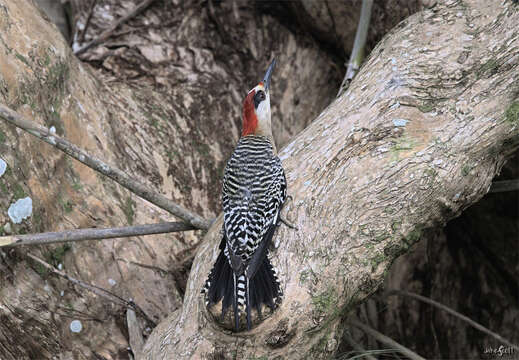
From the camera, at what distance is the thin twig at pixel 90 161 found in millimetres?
2424

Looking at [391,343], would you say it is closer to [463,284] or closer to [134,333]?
[134,333]

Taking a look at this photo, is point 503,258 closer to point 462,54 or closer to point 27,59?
point 462,54

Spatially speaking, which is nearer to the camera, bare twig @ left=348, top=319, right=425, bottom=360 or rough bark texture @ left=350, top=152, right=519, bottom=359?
bare twig @ left=348, top=319, right=425, bottom=360

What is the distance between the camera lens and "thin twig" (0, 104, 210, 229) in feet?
7.95

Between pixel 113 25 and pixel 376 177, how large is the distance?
274cm

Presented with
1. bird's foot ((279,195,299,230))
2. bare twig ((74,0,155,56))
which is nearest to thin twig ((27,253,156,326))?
bird's foot ((279,195,299,230))

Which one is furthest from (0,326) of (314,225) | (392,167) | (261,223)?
(392,167)

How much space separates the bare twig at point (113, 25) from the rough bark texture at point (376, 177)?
215 centimetres

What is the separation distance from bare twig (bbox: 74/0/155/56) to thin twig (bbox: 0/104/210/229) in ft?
6.36

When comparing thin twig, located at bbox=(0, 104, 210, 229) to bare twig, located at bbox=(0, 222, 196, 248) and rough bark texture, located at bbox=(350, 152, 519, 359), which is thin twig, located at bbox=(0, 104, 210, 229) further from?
rough bark texture, located at bbox=(350, 152, 519, 359)

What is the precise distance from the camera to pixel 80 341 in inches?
113

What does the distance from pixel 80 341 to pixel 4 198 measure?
85 centimetres

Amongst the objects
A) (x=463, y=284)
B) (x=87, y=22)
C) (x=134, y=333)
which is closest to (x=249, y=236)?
(x=134, y=333)

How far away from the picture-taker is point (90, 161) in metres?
2.56
